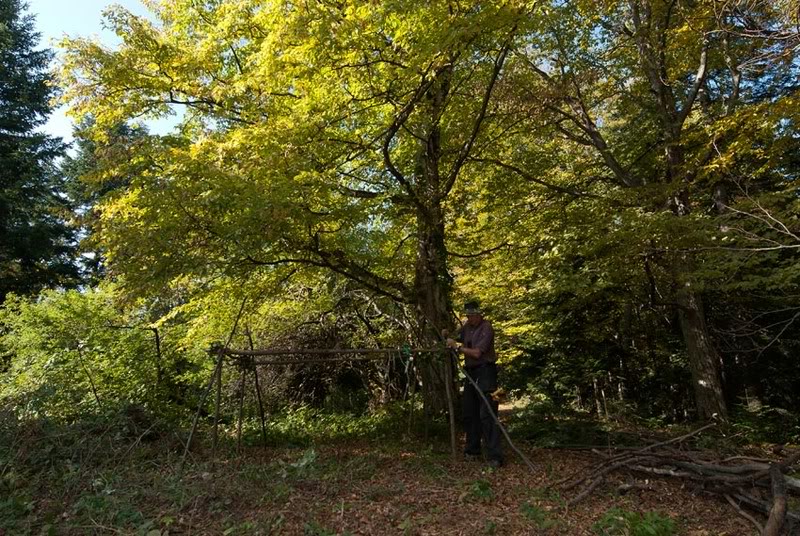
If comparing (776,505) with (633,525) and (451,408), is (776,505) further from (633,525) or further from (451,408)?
(451,408)

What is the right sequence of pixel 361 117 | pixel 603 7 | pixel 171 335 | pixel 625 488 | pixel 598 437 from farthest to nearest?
1. pixel 171 335
2. pixel 603 7
3. pixel 361 117
4. pixel 598 437
5. pixel 625 488

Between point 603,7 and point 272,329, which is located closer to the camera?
point 603,7

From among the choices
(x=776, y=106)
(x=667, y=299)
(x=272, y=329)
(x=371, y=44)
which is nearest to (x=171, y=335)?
(x=272, y=329)

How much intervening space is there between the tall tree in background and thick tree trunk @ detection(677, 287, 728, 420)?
17.4 m

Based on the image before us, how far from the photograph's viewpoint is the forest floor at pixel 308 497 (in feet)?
12.9

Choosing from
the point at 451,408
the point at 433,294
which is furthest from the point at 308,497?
the point at 433,294

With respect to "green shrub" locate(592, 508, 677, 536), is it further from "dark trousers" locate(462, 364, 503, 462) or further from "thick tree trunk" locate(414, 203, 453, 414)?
"thick tree trunk" locate(414, 203, 453, 414)

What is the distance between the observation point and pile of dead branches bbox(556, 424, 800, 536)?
4.08 metres

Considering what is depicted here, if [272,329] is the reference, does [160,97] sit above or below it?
above

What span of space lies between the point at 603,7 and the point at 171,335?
35.7 feet

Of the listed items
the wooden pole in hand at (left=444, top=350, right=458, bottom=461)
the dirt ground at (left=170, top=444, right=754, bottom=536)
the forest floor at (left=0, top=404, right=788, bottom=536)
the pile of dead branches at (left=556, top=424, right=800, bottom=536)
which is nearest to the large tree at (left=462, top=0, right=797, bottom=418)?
the wooden pole in hand at (left=444, top=350, right=458, bottom=461)

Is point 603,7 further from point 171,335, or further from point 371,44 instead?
point 171,335

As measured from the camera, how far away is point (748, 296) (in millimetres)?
10094

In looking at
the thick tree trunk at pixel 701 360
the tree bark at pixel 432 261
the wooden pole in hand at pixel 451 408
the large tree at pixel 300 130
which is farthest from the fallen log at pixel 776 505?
the thick tree trunk at pixel 701 360
